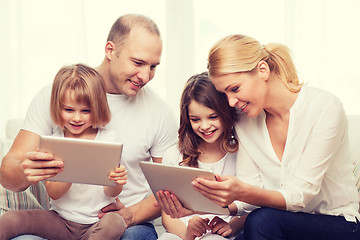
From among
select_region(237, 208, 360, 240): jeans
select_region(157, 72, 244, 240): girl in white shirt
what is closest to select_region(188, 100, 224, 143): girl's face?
select_region(157, 72, 244, 240): girl in white shirt

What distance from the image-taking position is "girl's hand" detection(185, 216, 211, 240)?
81.4 inches

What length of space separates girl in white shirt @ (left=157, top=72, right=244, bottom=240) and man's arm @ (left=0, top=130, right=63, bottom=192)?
473 millimetres

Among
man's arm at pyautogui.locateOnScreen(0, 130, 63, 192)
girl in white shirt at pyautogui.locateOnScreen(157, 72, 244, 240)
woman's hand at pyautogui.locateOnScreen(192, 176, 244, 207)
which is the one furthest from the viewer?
girl in white shirt at pyautogui.locateOnScreen(157, 72, 244, 240)

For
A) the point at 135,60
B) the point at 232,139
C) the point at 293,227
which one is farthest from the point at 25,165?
the point at 293,227

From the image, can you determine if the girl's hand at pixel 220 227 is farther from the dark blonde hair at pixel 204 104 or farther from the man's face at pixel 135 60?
the man's face at pixel 135 60

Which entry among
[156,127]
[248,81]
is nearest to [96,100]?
[156,127]

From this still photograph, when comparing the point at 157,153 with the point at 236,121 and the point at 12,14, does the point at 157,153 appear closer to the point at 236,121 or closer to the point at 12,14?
the point at 236,121

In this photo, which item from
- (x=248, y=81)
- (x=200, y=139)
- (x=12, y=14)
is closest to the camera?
(x=248, y=81)

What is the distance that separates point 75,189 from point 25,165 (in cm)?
32

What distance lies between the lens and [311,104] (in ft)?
6.61

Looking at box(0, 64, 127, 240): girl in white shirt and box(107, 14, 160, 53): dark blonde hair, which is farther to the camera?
box(107, 14, 160, 53): dark blonde hair

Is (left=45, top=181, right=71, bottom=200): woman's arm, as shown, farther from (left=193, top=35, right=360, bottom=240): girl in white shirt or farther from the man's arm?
(left=193, top=35, right=360, bottom=240): girl in white shirt

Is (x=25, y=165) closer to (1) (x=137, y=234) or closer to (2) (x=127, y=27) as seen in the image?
(1) (x=137, y=234)

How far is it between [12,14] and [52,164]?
1903mm
